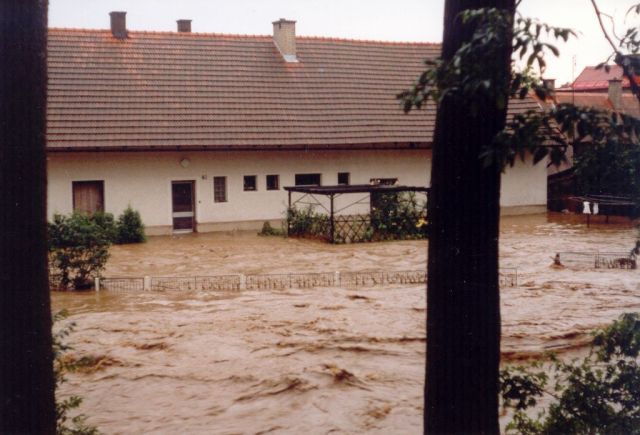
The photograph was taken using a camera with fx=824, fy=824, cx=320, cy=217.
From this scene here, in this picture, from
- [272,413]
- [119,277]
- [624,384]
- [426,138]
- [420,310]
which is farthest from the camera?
[426,138]

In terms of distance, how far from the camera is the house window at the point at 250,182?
98.7 ft

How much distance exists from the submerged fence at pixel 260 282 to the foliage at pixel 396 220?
7.77 metres

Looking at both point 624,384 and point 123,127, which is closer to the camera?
point 624,384

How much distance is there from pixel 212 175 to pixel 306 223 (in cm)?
431

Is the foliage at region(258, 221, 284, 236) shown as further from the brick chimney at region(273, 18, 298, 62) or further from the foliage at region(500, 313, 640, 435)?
the foliage at region(500, 313, 640, 435)

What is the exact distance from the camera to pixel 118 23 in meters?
31.4

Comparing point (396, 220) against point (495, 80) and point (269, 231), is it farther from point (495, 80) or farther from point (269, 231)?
point (495, 80)

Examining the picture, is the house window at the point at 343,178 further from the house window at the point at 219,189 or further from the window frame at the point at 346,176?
the house window at the point at 219,189

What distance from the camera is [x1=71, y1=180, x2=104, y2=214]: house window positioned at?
27641 mm

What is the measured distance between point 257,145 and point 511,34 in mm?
25049

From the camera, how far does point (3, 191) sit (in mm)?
5168

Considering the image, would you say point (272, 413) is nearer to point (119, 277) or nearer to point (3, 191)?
point (3, 191)

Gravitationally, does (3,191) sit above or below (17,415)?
above

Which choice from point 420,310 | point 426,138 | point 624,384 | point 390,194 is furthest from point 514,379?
point 426,138
